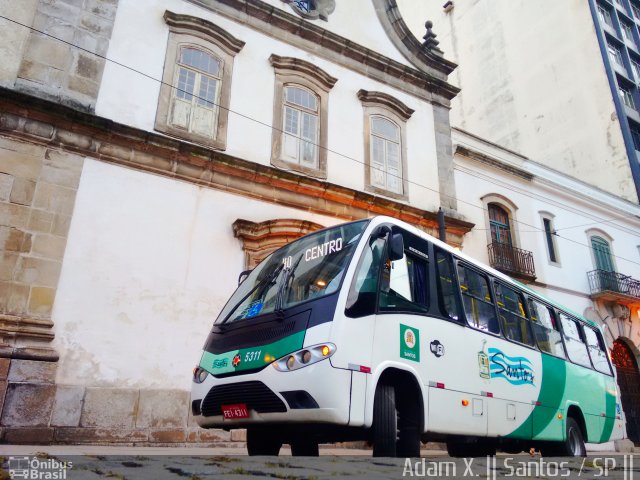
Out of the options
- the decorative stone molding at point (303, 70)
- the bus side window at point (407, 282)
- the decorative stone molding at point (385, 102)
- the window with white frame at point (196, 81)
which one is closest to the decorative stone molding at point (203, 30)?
the window with white frame at point (196, 81)

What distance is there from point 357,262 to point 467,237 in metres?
10.2

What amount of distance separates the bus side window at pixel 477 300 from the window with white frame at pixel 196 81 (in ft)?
20.5

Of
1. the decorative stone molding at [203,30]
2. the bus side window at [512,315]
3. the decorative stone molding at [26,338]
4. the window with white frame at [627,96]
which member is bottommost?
the decorative stone molding at [26,338]

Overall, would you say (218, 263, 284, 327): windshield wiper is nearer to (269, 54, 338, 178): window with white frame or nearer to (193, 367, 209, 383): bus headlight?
(193, 367, 209, 383): bus headlight

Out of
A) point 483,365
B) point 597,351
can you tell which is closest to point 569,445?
point 597,351

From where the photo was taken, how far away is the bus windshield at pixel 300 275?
505 cm

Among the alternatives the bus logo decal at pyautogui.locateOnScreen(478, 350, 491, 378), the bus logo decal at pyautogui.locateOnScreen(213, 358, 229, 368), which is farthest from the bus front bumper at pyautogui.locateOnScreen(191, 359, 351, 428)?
the bus logo decal at pyautogui.locateOnScreen(478, 350, 491, 378)

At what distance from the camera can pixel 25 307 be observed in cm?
772

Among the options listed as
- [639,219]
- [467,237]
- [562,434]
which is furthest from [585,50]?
[562,434]

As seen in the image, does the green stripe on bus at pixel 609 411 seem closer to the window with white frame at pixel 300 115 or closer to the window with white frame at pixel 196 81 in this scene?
the window with white frame at pixel 300 115

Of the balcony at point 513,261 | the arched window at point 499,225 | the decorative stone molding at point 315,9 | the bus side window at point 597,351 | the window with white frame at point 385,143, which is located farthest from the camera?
the arched window at point 499,225

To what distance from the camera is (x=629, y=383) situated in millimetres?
16734

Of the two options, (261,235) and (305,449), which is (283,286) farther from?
(261,235)

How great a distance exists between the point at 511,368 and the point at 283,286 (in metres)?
3.68
